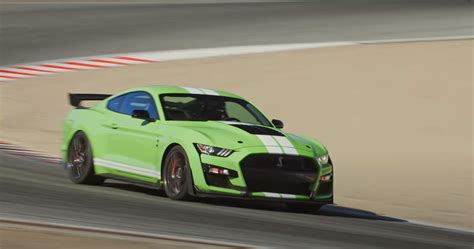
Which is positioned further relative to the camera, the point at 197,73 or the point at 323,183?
the point at 197,73

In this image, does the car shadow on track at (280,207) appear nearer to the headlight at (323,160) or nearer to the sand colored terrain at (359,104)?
the headlight at (323,160)

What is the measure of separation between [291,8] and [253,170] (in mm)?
22411

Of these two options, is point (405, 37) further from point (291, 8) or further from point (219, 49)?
point (291, 8)

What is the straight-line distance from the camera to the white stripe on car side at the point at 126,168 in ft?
38.0

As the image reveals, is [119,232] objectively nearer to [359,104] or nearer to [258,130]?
[258,130]

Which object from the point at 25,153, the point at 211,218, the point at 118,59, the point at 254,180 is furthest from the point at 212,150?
the point at 118,59

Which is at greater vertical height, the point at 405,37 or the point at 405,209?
the point at 405,37

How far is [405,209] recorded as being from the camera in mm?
12867

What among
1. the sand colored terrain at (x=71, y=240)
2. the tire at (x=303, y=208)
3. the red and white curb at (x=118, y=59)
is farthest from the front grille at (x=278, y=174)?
the red and white curb at (x=118, y=59)

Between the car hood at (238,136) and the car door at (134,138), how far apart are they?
42 cm

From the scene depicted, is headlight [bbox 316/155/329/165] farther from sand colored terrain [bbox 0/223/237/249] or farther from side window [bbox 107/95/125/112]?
sand colored terrain [bbox 0/223/237/249]

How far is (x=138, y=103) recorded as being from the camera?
1247 cm

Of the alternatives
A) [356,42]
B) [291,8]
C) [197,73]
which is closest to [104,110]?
[197,73]

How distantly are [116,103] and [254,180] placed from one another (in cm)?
268
